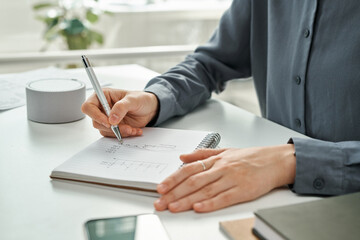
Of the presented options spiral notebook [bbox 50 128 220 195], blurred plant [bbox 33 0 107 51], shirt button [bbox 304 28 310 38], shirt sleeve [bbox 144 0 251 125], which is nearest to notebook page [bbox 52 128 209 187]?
spiral notebook [bbox 50 128 220 195]

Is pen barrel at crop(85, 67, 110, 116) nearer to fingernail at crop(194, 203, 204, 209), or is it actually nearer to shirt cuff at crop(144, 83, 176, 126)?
shirt cuff at crop(144, 83, 176, 126)

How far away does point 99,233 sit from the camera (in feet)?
2.00

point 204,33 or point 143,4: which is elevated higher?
point 143,4

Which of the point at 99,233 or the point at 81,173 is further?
the point at 81,173

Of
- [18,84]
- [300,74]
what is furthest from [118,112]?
[18,84]

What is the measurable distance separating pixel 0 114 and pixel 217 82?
0.62 meters

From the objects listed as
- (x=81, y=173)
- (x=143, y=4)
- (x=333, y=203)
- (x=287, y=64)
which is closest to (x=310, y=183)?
(x=333, y=203)

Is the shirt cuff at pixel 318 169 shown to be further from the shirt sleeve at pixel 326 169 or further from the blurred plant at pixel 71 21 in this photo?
the blurred plant at pixel 71 21

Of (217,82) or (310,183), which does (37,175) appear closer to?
(310,183)

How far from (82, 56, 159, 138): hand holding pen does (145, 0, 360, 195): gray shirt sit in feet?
0.15

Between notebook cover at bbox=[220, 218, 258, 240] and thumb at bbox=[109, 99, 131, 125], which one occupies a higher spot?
thumb at bbox=[109, 99, 131, 125]

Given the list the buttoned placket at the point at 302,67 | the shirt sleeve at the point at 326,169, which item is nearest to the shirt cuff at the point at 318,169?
the shirt sleeve at the point at 326,169

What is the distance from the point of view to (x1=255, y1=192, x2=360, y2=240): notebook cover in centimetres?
54

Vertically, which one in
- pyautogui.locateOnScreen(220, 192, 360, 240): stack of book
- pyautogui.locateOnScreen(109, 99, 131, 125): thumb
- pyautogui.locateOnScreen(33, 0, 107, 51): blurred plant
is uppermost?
pyautogui.locateOnScreen(109, 99, 131, 125): thumb
